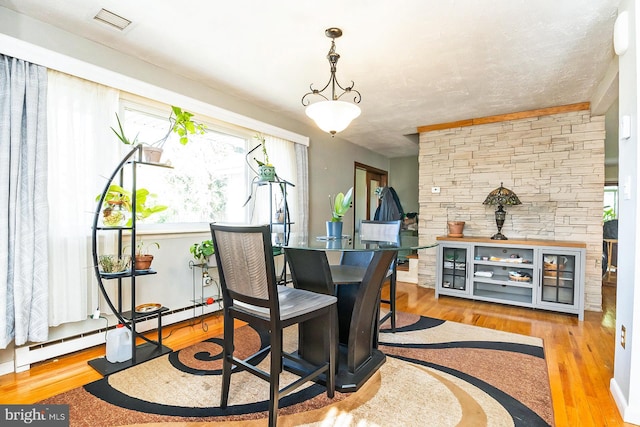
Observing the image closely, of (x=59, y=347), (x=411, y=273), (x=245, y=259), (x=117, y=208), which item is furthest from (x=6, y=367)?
(x=411, y=273)

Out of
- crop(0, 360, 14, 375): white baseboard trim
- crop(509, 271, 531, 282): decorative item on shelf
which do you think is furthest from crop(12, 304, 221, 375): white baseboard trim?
crop(509, 271, 531, 282): decorative item on shelf

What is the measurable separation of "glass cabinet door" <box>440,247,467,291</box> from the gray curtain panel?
13.0 feet

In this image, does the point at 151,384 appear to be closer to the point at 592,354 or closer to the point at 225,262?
the point at 225,262

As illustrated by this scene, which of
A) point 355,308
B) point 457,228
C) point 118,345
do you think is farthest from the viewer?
point 457,228

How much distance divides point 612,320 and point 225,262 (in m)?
3.93

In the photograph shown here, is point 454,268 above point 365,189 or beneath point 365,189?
beneath

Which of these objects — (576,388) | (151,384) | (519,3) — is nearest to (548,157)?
(519,3)

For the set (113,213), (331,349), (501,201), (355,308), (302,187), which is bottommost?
(331,349)

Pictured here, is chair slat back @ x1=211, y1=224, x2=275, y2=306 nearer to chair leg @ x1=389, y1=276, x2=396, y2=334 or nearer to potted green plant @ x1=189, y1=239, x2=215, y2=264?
potted green plant @ x1=189, y1=239, x2=215, y2=264

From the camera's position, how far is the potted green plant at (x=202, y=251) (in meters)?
2.88

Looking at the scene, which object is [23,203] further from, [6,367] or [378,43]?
[378,43]

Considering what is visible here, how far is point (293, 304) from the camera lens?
62.1 inches

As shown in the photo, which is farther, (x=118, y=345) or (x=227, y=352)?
(x=118, y=345)

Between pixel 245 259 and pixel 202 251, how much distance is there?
5.35 ft
